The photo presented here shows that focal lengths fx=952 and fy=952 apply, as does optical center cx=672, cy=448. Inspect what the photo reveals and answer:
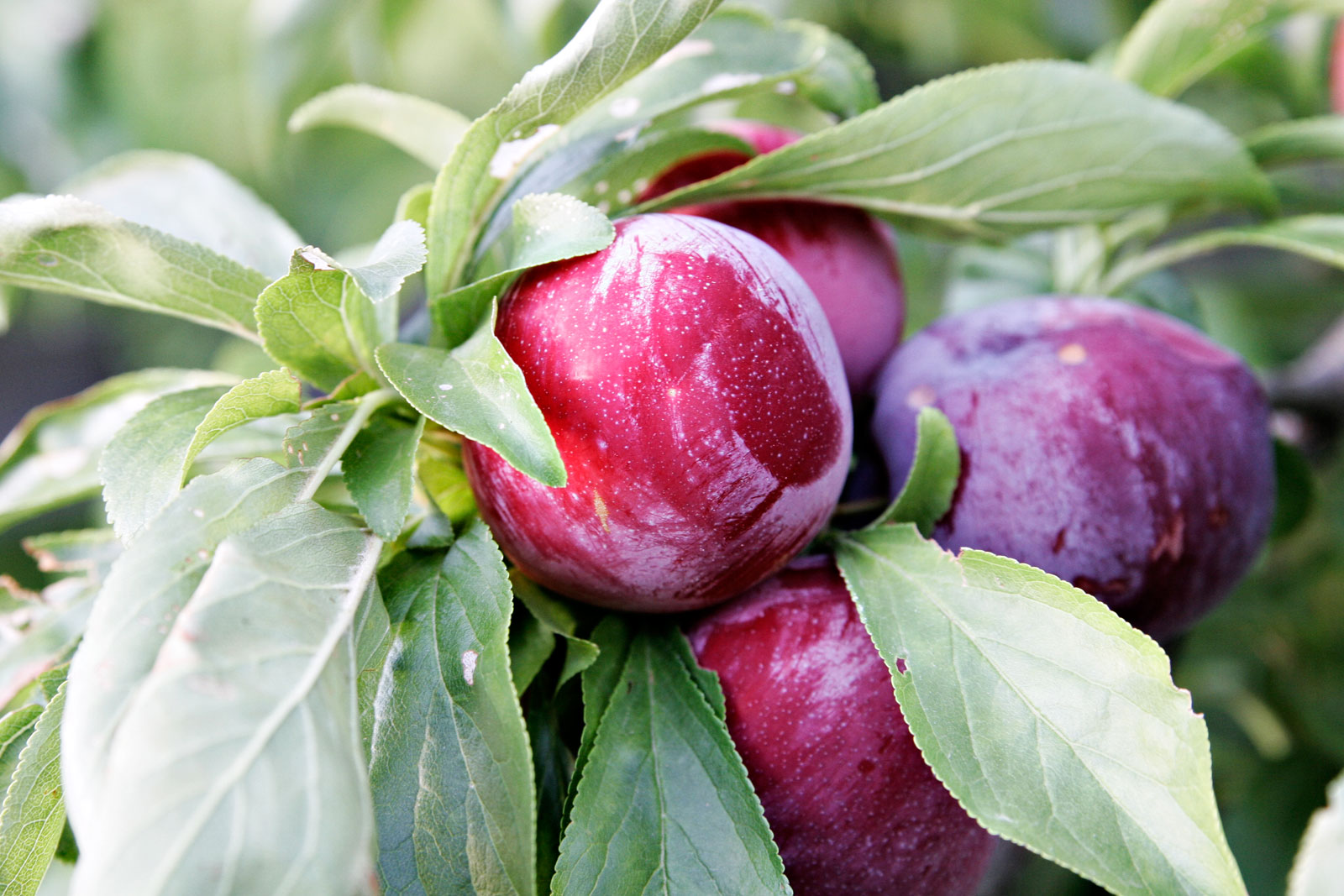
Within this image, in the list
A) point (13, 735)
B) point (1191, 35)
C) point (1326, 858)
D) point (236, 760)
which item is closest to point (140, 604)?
point (236, 760)

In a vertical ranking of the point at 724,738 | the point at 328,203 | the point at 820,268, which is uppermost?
the point at 820,268

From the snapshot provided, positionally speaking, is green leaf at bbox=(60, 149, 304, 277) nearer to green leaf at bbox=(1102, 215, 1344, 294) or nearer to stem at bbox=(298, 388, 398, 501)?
stem at bbox=(298, 388, 398, 501)

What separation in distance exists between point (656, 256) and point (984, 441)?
0.63 feet

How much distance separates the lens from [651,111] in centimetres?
45

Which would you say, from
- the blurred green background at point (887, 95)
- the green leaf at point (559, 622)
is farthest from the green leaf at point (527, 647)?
the blurred green background at point (887, 95)

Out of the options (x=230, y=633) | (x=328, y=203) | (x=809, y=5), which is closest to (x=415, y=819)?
(x=230, y=633)

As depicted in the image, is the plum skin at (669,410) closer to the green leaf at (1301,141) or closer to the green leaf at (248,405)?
the green leaf at (248,405)

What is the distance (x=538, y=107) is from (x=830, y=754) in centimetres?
28

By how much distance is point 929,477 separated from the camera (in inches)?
17.0

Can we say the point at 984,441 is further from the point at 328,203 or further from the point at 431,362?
the point at 328,203

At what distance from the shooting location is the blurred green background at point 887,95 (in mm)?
815

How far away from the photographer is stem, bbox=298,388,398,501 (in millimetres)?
347

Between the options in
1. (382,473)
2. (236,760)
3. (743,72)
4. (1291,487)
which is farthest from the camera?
(1291,487)

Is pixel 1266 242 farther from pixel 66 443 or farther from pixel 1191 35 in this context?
pixel 66 443
